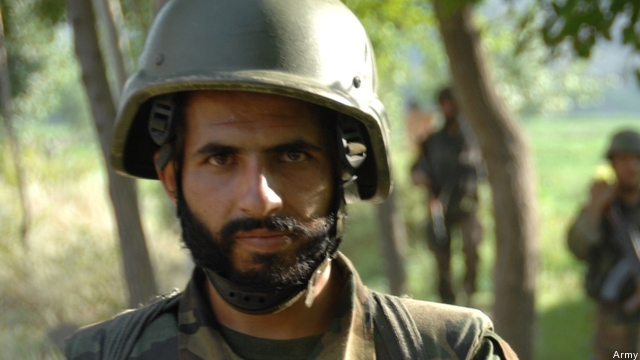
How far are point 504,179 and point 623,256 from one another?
0.91 meters

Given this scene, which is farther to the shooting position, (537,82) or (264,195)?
(537,82)

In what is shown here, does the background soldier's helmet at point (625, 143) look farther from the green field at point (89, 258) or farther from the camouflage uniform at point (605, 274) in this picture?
the green field at point (89, 258)

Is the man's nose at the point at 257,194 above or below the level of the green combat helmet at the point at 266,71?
below

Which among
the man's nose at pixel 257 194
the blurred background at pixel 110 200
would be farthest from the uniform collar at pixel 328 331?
the blurred background at pixel 110 200

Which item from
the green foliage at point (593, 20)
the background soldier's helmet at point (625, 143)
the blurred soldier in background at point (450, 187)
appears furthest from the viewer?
the blurred soldier in background at point (450, 187)

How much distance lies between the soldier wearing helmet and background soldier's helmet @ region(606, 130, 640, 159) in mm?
3672

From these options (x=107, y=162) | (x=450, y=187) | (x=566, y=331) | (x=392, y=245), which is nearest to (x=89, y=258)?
(x=392, y=245)

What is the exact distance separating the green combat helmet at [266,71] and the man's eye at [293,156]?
128 mm

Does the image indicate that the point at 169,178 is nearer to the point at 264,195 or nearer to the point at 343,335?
the point at 264,195

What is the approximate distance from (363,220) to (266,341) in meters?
10.6

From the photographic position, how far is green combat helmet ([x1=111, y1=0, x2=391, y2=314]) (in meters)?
2.13

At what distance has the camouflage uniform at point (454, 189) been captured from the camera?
8.61 meters

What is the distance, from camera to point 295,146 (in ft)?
6.86

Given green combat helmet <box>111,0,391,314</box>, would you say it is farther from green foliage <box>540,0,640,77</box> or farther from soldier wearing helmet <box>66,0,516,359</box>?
green foliage <box>540,0,640,77</box>
